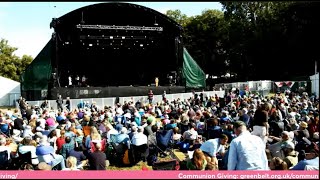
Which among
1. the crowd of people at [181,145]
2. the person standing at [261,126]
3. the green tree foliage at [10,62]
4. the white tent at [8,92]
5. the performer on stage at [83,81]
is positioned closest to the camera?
the crowd of people at [181,145]

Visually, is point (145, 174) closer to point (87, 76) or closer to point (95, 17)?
point (95, 17)

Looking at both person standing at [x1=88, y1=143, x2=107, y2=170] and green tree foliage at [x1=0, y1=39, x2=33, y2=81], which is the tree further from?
person standing at [x1=88, y1=143, x2=107, y2=170]

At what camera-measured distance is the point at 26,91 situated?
87.8 feet

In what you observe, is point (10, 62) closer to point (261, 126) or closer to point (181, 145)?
point (181, 145)

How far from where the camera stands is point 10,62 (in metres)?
50.9

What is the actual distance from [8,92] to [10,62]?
70.0 ft

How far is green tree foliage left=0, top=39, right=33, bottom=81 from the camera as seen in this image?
161ft

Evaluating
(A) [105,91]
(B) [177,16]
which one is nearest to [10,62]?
(B) [177,16]

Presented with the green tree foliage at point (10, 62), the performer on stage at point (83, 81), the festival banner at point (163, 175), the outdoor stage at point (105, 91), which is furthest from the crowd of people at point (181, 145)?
the green tree foliage at point (10, 62)

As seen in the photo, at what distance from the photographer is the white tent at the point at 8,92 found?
99.5 feet

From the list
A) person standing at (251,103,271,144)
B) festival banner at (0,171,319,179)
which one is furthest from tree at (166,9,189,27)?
festival banner at (0,171,319,179)

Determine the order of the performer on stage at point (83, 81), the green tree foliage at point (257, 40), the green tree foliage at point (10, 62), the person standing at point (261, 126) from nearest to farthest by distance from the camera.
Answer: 1. the person standing at point (261, 126)
2. the performer on stage at point (83, 81)
3. the green tree foliage at point (257, 40)
4. the green tree foliage at point (10, 62)

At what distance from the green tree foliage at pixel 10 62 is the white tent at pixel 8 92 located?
17878mm

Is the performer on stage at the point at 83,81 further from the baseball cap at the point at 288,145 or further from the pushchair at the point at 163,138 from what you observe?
the baseball cap at the point at 288,145
